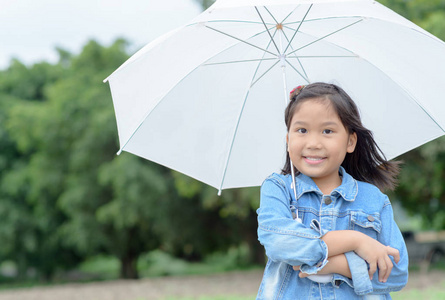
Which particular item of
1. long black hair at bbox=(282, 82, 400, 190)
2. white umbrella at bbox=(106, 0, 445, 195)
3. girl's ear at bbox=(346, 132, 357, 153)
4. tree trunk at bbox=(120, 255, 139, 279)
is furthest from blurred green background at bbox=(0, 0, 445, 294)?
girl's ear at bbox=(346, 132, 357, 153)

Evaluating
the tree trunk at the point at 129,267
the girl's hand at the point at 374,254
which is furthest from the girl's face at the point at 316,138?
the tree trunk at the point at 129,267

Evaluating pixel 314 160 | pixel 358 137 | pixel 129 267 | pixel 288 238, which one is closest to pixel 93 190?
pixel 129 267

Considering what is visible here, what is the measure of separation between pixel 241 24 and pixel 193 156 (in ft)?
2.37

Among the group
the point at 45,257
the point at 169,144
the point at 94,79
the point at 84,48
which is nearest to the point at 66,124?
the point at 94,79

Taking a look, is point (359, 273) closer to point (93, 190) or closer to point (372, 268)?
point (372, 268)

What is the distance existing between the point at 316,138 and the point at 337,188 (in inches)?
7.5

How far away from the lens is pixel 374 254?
1.77 m

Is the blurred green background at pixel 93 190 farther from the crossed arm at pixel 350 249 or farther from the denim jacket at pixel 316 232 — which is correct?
the crossed arm at pixel 350 249

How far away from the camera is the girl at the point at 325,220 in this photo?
1.77 metres

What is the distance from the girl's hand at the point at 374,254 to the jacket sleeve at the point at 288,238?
13cm

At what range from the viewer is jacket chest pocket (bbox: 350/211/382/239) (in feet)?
6.14

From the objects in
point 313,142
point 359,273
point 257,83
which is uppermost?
point 257,83

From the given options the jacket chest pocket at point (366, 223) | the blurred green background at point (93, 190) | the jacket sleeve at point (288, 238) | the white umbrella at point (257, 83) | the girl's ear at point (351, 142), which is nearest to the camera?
the jacket sleeve at point (288, 238)

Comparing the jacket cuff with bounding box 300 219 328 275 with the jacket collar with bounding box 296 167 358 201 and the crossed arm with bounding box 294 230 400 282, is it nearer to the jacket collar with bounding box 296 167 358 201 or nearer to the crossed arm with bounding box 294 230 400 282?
the crossed arm with bounding box 294 230 400 282
